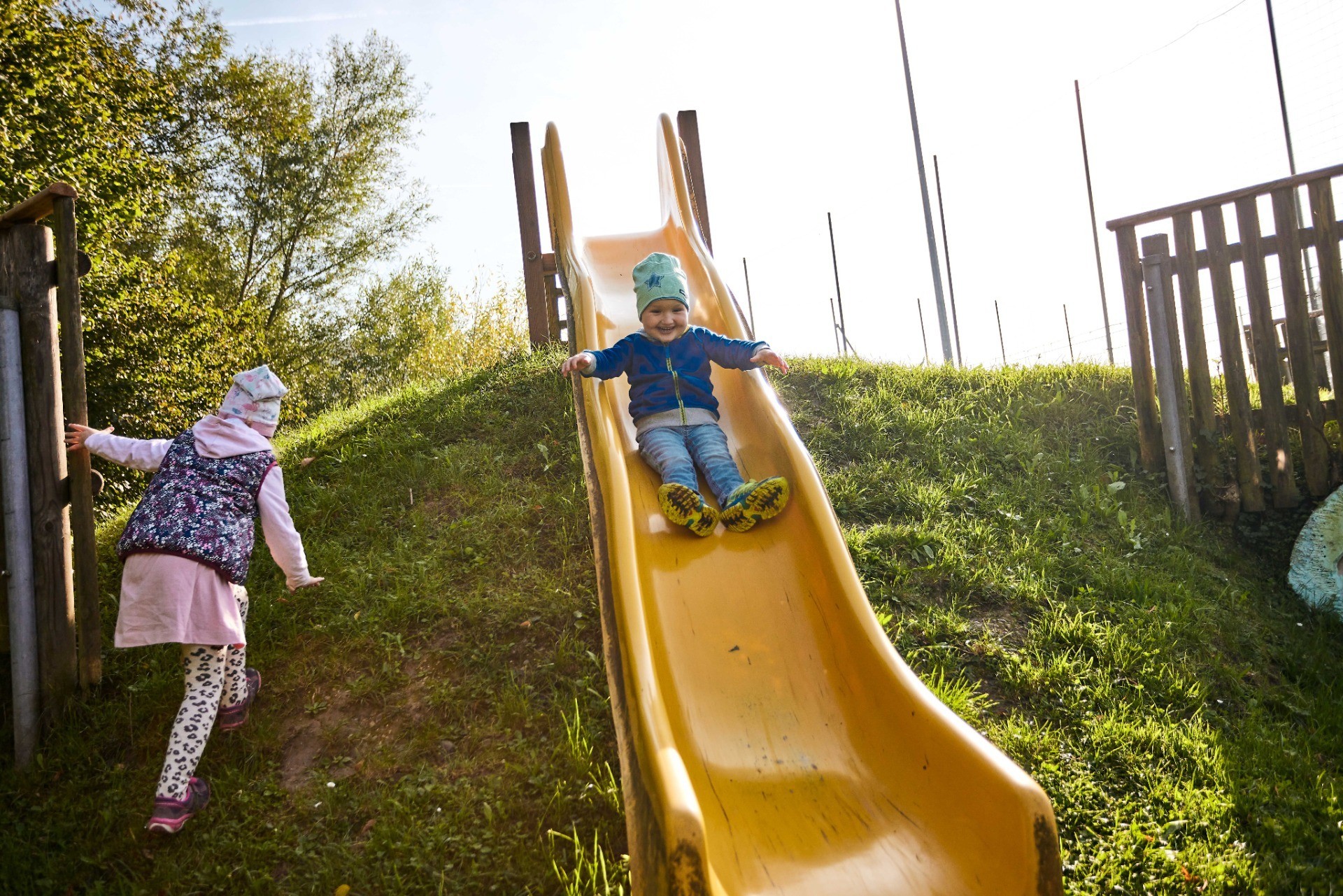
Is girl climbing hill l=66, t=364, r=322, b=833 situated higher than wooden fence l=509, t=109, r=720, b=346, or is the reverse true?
wooden fence l=509, t=109, r=720, b=346

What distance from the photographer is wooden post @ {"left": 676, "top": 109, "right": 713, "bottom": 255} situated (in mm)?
7133

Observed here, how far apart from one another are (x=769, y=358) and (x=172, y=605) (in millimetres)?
2709

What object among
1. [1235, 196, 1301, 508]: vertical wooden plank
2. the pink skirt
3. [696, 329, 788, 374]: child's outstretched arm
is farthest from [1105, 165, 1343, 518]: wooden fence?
the pink skirt

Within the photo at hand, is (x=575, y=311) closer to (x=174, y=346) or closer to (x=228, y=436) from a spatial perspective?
(x=228, y=436)

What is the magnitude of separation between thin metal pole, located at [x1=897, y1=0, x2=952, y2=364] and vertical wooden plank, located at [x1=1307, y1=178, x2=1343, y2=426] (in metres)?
7.58

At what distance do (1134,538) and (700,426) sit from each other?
267 centimetres

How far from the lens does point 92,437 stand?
131 inches

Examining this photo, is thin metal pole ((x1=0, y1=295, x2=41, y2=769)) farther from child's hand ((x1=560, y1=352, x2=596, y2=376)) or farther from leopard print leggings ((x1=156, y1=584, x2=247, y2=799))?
child's hand ((x1=560, y1=352, x2=596, y2=376))

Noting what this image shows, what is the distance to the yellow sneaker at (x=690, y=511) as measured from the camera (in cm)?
338

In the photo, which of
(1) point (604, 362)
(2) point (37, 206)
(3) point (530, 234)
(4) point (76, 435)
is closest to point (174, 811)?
(4) point (76, 435)

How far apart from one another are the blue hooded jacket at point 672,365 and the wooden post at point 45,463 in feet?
7.74

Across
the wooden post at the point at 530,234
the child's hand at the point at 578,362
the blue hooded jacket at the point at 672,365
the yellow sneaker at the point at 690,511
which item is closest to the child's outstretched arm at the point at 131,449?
the child's hand at the point at 578,362

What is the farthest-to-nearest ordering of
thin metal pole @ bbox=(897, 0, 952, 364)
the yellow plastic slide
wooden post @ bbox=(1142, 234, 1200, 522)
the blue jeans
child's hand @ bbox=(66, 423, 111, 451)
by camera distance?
Result: 1. thin metal pole @ bbox=(897, 0, 952, 364)
2. wooden post @ bbox=(1142, 234, 1200, 522)
3. the blue jeans
4. child's hand @ bbox=(66, 423, 111, 451)
5. the yellow plastic slide

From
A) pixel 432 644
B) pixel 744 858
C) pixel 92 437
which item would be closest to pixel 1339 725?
pixel 744 858
